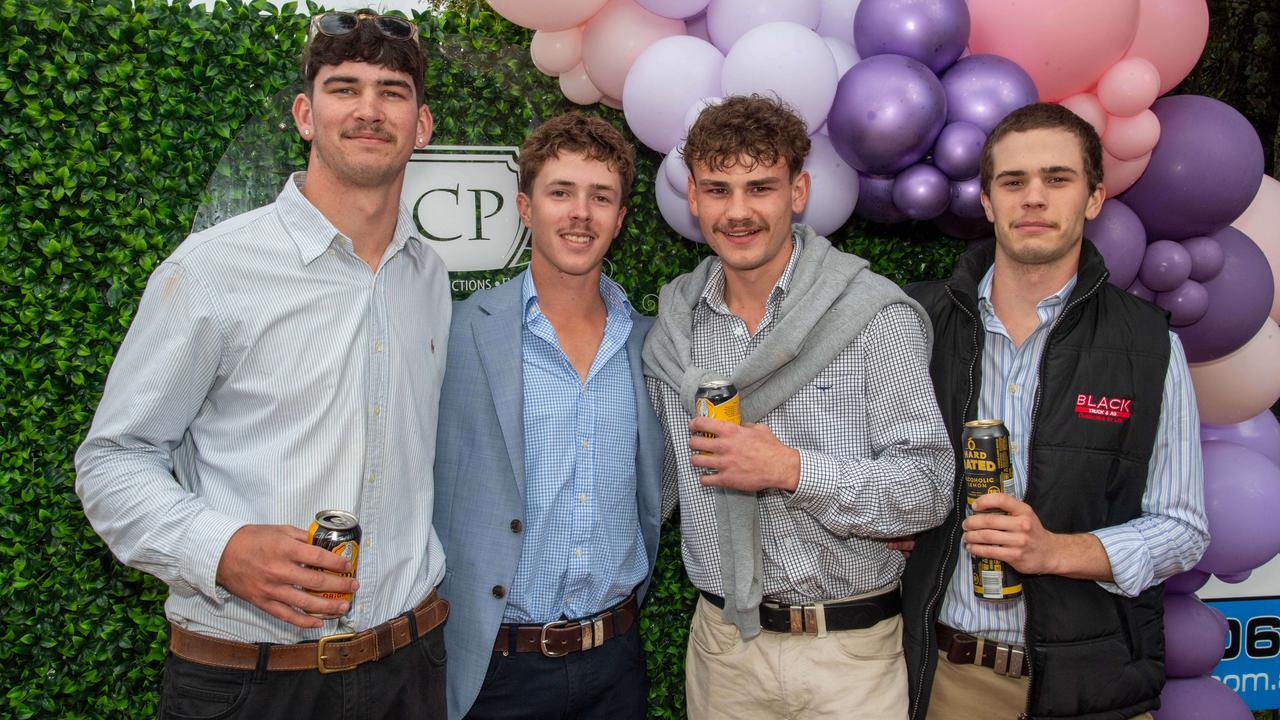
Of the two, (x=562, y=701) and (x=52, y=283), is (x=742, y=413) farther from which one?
(x=52, y=283)

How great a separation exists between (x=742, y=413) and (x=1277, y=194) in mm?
2593

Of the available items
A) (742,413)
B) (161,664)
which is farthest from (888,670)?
(161,664)

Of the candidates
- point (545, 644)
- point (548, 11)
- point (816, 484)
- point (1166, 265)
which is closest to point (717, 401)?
point (816, 484)

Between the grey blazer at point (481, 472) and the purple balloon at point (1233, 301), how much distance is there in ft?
6.58

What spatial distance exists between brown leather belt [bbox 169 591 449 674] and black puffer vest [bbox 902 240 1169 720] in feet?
4.80

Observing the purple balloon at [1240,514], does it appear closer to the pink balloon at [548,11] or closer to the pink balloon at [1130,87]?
the pink balloon at [1130,87]

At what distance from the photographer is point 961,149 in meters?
2.61

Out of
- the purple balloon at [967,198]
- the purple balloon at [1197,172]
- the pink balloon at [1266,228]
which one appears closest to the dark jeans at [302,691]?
the purple balloon at [967,198]

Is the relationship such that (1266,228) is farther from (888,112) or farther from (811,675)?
(811,675)

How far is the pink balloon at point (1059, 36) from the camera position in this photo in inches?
107

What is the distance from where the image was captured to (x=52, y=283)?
2729 mm

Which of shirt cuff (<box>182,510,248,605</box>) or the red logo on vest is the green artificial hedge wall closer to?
shirt cuff (<box>182,510,248,605</box>)

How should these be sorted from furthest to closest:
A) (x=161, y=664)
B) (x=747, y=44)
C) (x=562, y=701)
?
(x=161, y=664) < (x=747, y=44) < (x=562, y=701)

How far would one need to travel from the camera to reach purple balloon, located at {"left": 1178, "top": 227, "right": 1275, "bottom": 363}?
3035mm
